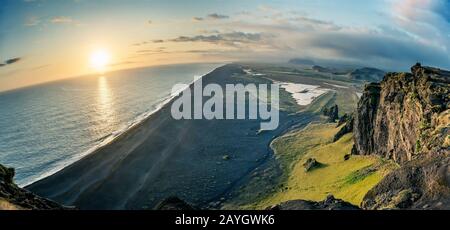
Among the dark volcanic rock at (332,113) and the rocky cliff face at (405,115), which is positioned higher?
the rocky cliff face at (405,115)

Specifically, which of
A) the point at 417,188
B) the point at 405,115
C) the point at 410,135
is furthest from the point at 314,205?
the point at 405,115

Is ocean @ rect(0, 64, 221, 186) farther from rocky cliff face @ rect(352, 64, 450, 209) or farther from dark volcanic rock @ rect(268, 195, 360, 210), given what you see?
dark volcanic rock @ rect(268, 195, 360, 210)

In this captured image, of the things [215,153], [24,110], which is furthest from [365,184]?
[24,110]

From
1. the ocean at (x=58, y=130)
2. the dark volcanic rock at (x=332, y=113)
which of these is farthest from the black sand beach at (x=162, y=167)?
the dark volcanic rock at (x=332, y=113)

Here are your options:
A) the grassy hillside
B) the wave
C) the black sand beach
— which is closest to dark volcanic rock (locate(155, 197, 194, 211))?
the grassy hillside

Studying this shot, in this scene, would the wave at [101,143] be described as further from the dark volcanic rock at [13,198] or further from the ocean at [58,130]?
the dark volcanic rock at [13,198]
